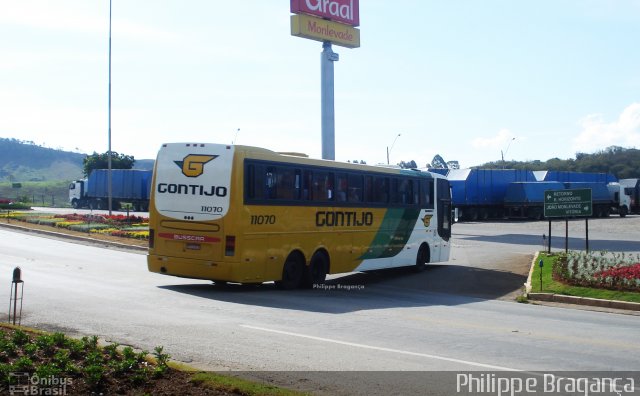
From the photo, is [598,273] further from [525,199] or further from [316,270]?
[525,199]

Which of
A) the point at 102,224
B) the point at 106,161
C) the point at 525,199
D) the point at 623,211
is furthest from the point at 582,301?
the point at 106,161

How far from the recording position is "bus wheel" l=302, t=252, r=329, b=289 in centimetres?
1861

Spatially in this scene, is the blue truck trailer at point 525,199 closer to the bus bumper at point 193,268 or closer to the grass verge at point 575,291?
the grass verge at point 575,291

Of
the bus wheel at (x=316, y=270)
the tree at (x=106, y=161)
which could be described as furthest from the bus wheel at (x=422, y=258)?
the tree at (x=106, y=161)

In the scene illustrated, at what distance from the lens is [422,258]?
24672 millimetres

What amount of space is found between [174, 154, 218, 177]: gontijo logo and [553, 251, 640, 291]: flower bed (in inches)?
387

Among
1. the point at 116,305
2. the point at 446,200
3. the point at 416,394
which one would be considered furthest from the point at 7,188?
the point at 416,394

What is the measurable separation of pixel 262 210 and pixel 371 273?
8.22 m

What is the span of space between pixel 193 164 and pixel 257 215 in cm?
184

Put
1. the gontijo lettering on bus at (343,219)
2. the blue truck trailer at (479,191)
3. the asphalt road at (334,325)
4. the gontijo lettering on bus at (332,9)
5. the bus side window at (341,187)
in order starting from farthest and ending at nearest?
the blue truck trailer at (479,191)
the gontijo lettering on bus at (332,9)
the bus side window at (341,187)
the gontijo lettering on bus at (343,219)
the asphalt road at (334,325)

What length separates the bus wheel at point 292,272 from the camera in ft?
59.0

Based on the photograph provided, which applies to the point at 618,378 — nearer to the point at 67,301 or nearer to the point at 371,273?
the point at 67,301

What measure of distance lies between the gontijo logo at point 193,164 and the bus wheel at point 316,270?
373cm

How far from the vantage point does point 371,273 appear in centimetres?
2455
